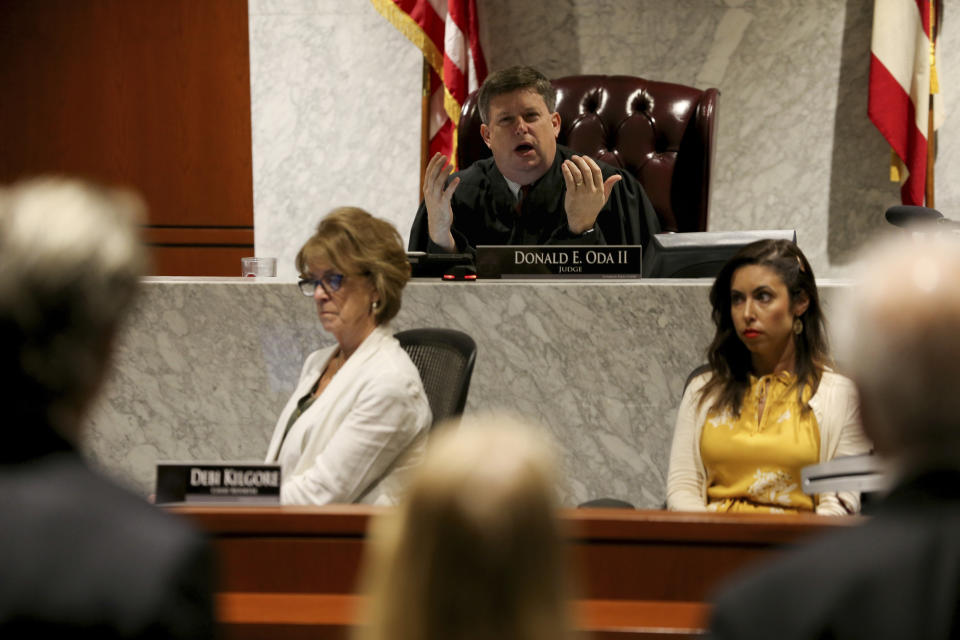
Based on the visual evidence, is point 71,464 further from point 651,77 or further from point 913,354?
point 651,77

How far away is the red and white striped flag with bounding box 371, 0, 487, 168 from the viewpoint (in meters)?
4.98

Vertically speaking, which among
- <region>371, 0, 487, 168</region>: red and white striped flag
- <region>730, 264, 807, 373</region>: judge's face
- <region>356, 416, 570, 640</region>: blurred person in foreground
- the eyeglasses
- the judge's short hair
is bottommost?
<region>730, 264, 807, 373</region>: judge's face

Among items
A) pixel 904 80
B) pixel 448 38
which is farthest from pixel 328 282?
pixel 904 80

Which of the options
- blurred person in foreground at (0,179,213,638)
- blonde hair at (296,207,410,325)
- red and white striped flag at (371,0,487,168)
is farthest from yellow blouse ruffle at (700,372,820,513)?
red and white striped flag at (371,0,487,168)

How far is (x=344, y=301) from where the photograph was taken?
2.54 meters

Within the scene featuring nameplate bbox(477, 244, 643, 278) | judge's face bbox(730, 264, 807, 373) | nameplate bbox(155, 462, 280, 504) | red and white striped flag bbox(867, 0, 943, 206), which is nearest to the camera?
nameplate bbox(155, 462, 280, 504)

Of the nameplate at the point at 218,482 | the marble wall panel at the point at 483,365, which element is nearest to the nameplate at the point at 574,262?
the marble wall panel at the point at 483,365

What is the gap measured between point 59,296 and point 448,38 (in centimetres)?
432

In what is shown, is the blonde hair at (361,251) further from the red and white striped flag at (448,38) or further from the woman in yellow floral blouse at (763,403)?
the red and white striped flag at (448,38)

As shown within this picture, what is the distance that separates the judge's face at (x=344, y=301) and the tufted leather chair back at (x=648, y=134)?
1768 millimetres

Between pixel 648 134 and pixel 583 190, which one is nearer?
pixel 583 190

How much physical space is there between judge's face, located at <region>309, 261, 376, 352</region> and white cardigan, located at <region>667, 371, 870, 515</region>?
0.76m

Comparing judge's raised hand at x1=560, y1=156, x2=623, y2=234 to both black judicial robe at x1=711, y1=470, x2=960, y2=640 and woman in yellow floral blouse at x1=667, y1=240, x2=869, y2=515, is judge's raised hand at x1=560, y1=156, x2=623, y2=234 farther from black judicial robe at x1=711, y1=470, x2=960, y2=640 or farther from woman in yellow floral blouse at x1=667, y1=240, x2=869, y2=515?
black judicial robe at x1=711, y1=470, x2=960, y2=640

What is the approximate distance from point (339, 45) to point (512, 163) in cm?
181
